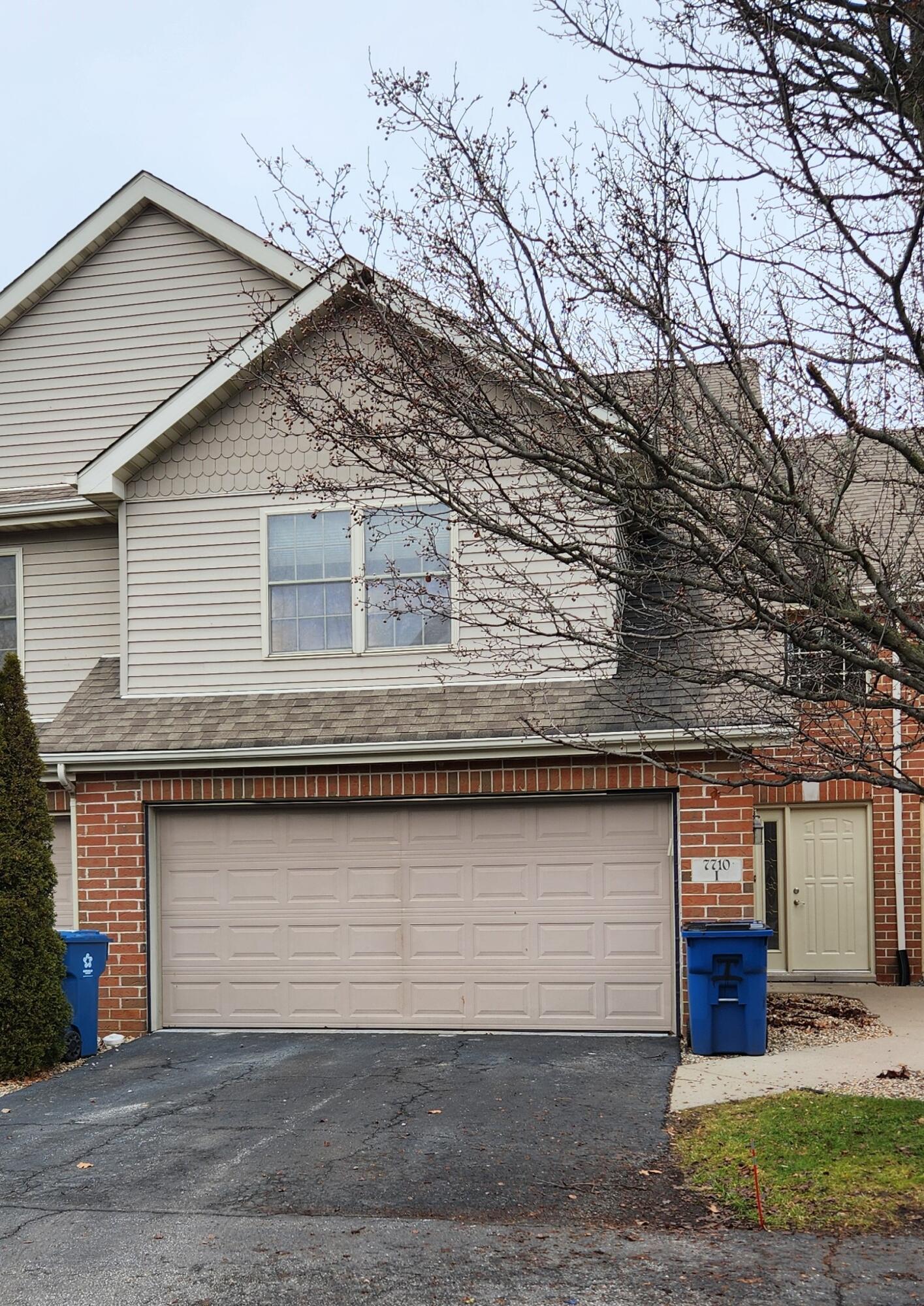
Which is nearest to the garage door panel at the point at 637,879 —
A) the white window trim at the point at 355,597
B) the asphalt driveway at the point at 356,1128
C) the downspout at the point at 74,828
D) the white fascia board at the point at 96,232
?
the asphalt driveway at the point at 356,1128

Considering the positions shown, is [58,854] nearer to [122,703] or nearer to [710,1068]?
[122,703]

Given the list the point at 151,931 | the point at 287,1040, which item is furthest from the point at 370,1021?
the point at 151,931

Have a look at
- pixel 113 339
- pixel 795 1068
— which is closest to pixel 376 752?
pixel 795 1068

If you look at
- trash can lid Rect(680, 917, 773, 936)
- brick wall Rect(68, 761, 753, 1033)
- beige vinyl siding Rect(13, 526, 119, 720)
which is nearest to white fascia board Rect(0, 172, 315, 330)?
beige vinyl siding Rect(13, 526, 119, 720)

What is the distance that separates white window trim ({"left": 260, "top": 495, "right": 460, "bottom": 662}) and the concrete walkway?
14.9 feet

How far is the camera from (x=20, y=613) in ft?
47.1

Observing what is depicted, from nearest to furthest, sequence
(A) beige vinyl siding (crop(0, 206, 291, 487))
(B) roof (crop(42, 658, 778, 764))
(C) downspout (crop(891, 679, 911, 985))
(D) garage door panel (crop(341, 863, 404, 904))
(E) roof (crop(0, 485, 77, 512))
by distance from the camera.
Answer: (B) roof (crop(42, 658, 778, 764))
(D) garage door panel (crop(341, 863, 404, 904))
(E) roof (crop(0, 485, 77, 512))
(A) beige vinyl siding (crop(0, 206, 291, 487))
(C) downspout (crop(891, 679, 911, 985))

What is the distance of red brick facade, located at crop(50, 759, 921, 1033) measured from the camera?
11.6m

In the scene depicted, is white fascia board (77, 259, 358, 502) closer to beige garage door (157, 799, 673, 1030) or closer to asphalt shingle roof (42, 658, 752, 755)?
asphalt shingle roof (42, 658, 752, 755)

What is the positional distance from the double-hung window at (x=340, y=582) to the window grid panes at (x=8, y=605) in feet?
10.9

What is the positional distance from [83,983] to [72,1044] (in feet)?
1.71

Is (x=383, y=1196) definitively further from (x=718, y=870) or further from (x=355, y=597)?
(x=355, y=597)

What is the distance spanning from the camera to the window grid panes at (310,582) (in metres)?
12.9

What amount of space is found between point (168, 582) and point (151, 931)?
11.3 feet
